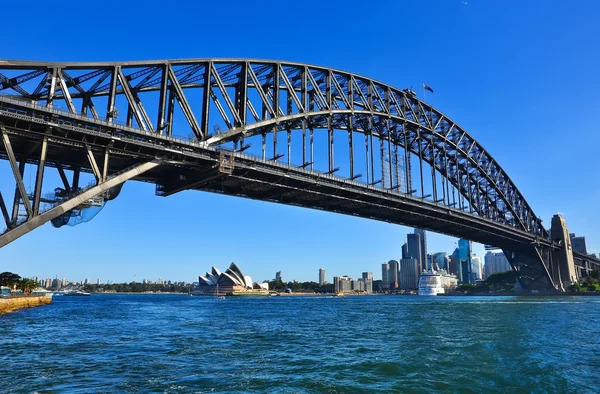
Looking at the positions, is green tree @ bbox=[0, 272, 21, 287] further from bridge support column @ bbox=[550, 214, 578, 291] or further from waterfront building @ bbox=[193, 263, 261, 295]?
bridge support column @ bbox=[550, 214, 578, 291]

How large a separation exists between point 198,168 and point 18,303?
31.1 m

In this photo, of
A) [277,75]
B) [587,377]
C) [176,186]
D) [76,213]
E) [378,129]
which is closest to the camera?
[587,377]

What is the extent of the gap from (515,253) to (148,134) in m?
99.5

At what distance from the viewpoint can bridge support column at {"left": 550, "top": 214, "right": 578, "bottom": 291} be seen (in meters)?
110

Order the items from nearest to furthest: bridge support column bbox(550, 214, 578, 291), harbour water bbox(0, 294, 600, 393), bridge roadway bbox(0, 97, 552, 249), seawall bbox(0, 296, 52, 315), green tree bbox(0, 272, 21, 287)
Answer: harbour water bbox(0, 294, 600, 393)
bridge roadway bbox(0, 97, 552, 249)
seawall bbox(0, 296, 52, 315)
green tree bbox(0, 272, 21, 287)
bridge support column bbox(550, 214, 578, 291)

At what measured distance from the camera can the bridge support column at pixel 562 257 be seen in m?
110

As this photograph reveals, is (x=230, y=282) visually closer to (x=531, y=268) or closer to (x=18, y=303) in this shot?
(x=531, y=268)

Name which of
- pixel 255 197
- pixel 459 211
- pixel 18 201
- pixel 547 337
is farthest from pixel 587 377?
pixel 459 211

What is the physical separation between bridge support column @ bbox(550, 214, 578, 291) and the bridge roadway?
5351 cm

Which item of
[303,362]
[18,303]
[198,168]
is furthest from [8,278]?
[303,362]

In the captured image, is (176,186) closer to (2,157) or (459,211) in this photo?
(2,157)

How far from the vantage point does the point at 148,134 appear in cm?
3256

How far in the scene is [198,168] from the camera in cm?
3884

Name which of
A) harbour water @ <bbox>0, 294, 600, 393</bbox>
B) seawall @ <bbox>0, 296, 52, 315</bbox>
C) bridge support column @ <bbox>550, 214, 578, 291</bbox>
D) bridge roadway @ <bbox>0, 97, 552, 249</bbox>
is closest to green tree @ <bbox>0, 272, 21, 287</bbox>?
seawall @ <bbox>0, 296, 52, 315</bbox>
